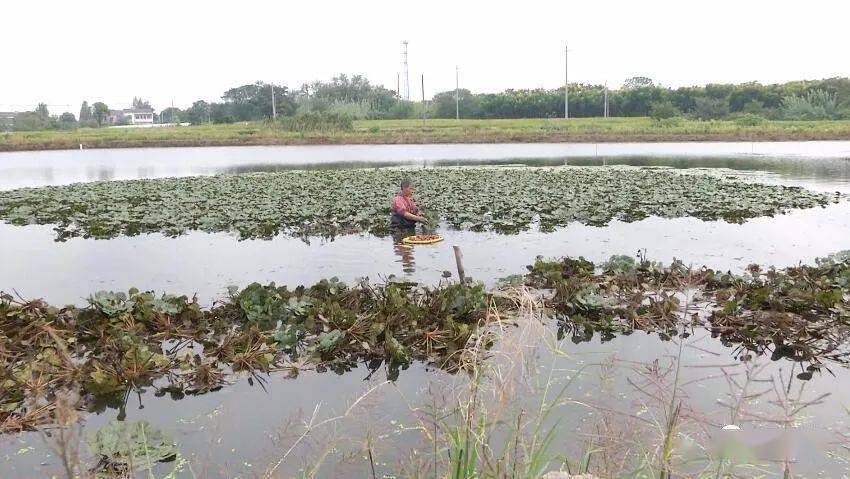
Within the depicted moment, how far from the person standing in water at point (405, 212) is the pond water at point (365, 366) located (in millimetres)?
780

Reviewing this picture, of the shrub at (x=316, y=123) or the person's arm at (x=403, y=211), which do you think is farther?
the shrub at (x=316, y=123)

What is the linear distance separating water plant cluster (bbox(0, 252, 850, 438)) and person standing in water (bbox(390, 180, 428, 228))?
A: 16.1ft

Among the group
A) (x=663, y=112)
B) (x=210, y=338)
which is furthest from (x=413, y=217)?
(x=663, y=112)

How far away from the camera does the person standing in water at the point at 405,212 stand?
12.6 m

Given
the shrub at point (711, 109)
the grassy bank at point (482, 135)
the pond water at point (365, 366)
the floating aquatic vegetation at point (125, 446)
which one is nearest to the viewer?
the floating aquatic vegetation at point (125, 446)

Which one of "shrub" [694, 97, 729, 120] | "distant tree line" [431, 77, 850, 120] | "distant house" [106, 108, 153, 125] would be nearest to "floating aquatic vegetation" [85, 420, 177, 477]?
"distant tree line" [431, 77, 850, 120]

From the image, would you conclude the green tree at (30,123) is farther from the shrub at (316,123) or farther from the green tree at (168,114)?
the shrub at (316,123)

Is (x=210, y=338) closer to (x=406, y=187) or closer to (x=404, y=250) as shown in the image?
(x=404, y=250)

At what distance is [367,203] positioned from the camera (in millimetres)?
16359

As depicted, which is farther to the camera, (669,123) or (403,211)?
(669,123)

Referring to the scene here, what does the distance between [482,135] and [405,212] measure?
143 ft

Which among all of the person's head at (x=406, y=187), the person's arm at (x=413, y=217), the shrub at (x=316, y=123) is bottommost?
the person's arm at (x=413, y=217)

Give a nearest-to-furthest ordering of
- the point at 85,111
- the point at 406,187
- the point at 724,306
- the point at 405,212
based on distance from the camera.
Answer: the point at 724,306 < the point at 406,187 < the point at 405,212 < the point at 85,111

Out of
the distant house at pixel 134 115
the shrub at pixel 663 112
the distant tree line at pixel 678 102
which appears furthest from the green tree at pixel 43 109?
the shrub at pixel 663 112
